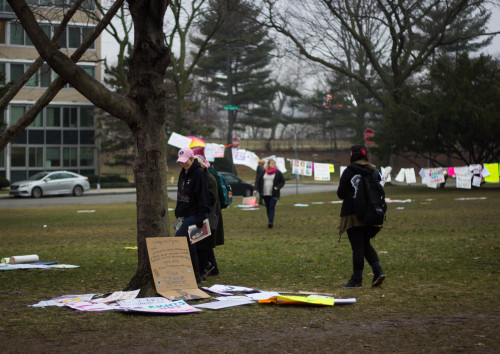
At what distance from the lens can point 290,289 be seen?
8.72m

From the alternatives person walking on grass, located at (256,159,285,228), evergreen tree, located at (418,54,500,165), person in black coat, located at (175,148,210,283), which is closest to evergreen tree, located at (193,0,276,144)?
evergreen tree, located at (418,54,500,165)

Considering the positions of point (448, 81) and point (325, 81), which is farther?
point (325, 81)

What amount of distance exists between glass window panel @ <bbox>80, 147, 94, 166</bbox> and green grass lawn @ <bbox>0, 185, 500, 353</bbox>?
39.7m

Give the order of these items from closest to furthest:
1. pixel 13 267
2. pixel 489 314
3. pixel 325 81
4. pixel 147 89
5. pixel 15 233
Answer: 1. pixel 489 314
2. pixel 147 89
3. pixel 13 267
4. pixel 15 233
5. pixel 325 81

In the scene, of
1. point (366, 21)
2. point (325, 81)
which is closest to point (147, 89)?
point (366, 21)

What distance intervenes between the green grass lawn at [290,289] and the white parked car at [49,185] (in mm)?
21379

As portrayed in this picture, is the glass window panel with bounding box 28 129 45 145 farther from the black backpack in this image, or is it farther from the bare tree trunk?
the black backpack

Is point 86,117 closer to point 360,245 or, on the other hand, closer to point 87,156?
point 87,156

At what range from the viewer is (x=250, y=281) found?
9461 millimetres

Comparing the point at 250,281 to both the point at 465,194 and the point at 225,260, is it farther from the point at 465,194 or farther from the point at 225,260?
the point at 465,194

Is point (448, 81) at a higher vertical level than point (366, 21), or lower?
lower

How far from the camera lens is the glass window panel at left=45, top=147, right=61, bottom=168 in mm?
55600

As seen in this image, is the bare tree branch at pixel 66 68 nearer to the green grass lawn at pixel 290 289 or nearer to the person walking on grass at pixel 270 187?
the green grass lawn at pixel 290 289

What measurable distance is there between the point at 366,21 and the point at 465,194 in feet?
35.2
